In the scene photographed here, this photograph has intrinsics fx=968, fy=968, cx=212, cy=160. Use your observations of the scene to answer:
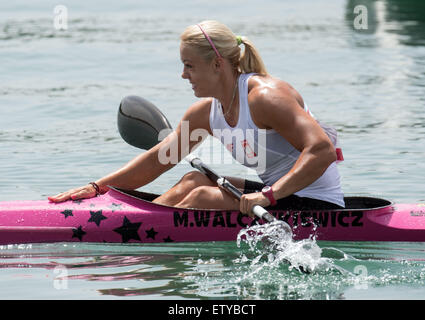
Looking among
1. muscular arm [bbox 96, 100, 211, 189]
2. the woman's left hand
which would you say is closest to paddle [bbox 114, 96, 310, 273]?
muscular arm [bbox 96, 100, 211, 189]

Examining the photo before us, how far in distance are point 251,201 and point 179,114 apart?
6.00 metres

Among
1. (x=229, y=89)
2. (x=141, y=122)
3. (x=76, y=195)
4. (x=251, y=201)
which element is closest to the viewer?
(x=251, y=201)

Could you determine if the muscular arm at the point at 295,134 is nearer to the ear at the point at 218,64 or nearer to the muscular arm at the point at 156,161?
the ear at the point at 218,64

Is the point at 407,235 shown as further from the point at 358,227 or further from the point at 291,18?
the point at 291,18

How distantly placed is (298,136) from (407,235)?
3.35 feet

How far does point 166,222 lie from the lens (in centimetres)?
607

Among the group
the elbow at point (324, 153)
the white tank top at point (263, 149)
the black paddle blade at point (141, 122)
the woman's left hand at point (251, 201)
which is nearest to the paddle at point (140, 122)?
the black paddle blade at point (141, 122)

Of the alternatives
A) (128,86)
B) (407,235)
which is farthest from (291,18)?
(407,235)

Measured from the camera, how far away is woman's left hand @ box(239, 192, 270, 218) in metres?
5.64

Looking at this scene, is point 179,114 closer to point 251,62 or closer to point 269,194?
point 251,62

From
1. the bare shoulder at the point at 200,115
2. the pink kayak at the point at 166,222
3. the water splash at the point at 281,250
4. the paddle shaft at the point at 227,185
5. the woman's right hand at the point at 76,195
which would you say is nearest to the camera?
the paddle shaft at the point at 227,185

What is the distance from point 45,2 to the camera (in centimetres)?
2283

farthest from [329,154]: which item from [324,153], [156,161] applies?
[156,161]

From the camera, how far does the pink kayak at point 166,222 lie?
5.93 meters
